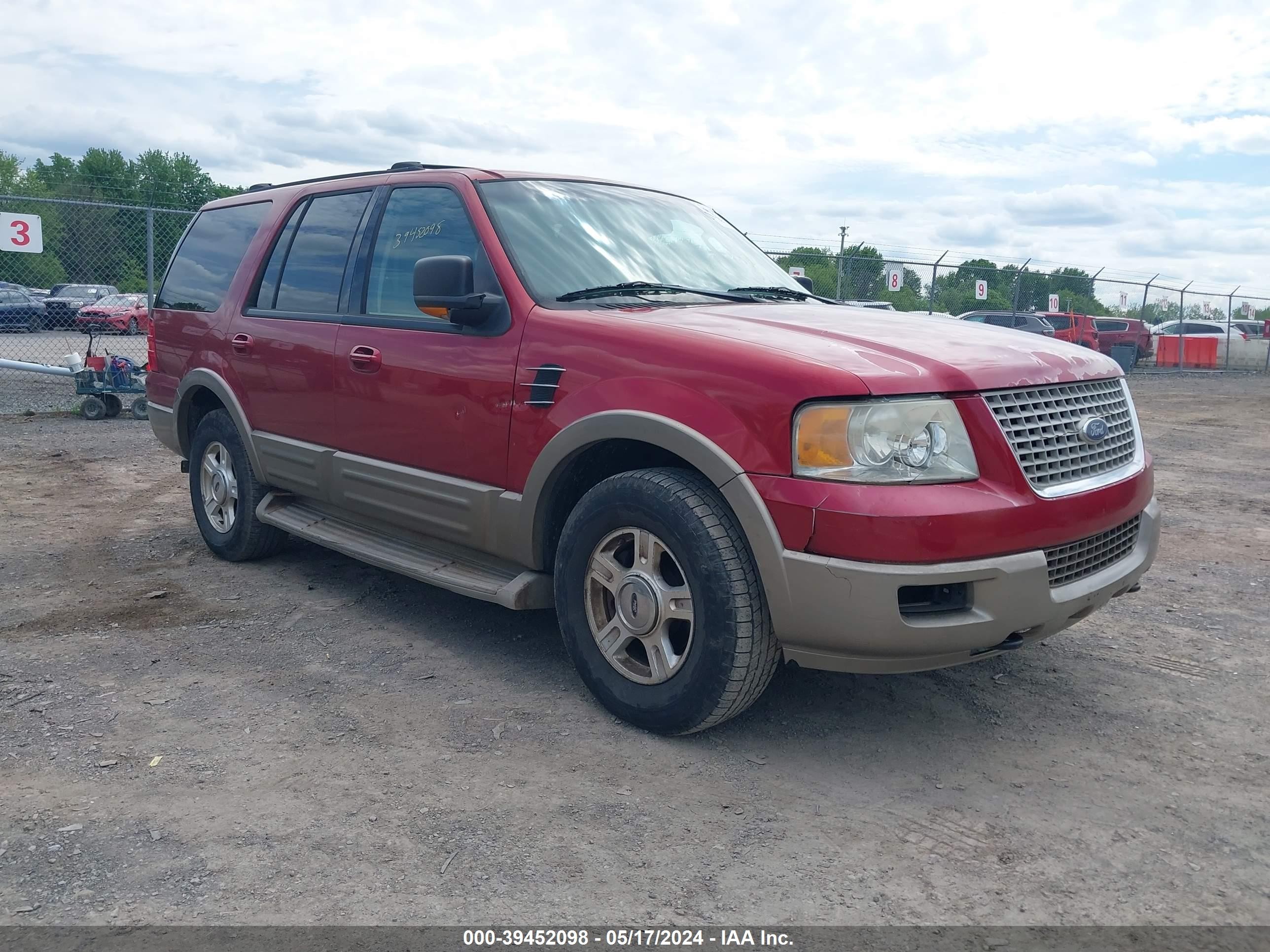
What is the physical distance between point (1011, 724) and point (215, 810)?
257 cm

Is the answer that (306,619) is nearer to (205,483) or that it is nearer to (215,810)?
(205,483)

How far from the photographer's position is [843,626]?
3020 millimetres

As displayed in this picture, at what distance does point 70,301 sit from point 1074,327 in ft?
76.7

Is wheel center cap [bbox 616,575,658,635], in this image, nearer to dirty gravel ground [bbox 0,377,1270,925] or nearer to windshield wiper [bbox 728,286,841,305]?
dirty gravel ground [bbox 0,377,1270,925]

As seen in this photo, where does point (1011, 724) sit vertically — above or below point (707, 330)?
below

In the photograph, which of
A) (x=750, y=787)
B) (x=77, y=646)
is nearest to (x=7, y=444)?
(x=77, y=646)

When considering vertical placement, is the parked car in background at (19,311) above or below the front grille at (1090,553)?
above

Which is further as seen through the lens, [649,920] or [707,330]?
[707,330]

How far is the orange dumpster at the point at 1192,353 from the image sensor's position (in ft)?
92.4

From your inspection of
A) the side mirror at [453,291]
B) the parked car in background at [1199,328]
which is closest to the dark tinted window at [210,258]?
the side mirror at [453,291]

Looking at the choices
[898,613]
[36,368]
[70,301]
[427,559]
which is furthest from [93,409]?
[898,613]

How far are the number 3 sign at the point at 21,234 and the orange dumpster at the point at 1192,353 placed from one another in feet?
86.6

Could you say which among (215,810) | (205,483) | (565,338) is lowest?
(215,810)

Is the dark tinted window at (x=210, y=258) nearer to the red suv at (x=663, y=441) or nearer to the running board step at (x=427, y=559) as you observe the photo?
the red suv at (x=663, y=441)
